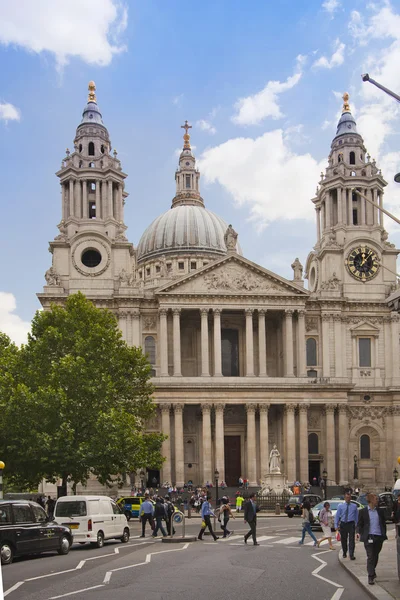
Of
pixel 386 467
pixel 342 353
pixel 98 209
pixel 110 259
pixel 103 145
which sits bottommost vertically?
pixel 386 467

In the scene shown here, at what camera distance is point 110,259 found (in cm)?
8025

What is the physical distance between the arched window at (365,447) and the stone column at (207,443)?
1465 cm

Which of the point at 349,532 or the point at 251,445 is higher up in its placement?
the point at 349,532

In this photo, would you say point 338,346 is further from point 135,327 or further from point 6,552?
point 6,552

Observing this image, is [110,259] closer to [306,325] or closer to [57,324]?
[306,325]

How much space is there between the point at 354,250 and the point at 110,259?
22529 millimetres

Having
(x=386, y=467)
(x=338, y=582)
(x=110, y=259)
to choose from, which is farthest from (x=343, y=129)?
(x=338, y=582)

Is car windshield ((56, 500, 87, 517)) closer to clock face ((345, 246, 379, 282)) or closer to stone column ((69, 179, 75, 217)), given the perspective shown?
stone column ((69, 179, 75, 217))

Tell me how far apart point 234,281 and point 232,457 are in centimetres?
1567

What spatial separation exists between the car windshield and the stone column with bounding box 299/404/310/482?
44452 mm

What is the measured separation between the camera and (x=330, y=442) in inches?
3014

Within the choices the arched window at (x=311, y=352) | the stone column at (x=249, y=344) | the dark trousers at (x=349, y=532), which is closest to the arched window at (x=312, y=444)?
the arched window at (x=311, y=352)

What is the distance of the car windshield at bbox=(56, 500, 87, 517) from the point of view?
108 ft

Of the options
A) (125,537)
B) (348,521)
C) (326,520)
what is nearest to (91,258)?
(125,537)
